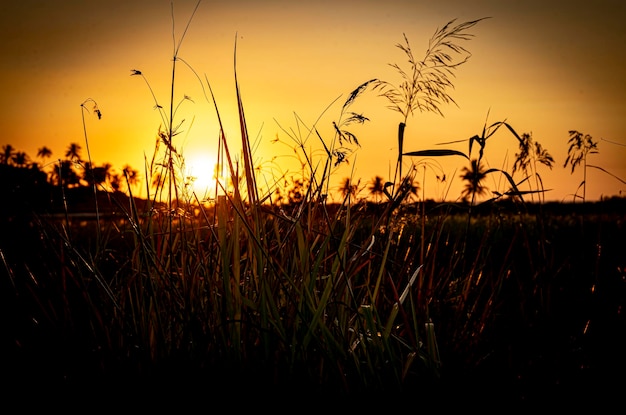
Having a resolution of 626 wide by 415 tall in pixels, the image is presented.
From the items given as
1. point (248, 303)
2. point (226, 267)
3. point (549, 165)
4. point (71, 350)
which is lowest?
point (71, 350)

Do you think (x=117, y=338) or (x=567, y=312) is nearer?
(x=117, y=338)

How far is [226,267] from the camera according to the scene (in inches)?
65.6

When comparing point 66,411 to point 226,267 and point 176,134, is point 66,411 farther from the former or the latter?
point 176,134

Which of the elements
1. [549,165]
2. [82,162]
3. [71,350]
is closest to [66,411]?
[71,350]

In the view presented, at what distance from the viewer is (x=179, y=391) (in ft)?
5.14

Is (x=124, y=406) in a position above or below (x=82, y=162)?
below

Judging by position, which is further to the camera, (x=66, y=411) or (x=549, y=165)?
(x=549, y=165)

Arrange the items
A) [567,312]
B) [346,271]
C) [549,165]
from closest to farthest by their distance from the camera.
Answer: [346,271], [549,165], [567,312]

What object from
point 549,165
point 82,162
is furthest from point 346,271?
point 549,165

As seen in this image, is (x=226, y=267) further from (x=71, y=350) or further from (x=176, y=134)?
(x=71, y=350)

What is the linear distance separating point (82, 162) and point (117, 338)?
0.63m

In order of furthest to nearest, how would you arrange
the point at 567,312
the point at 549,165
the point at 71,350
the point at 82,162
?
the point at 567,312, the point at 549,165, the point at 82,162, the point at 71,350

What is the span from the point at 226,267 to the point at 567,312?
1852mm

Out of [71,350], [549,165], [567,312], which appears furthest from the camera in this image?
[567,312]
